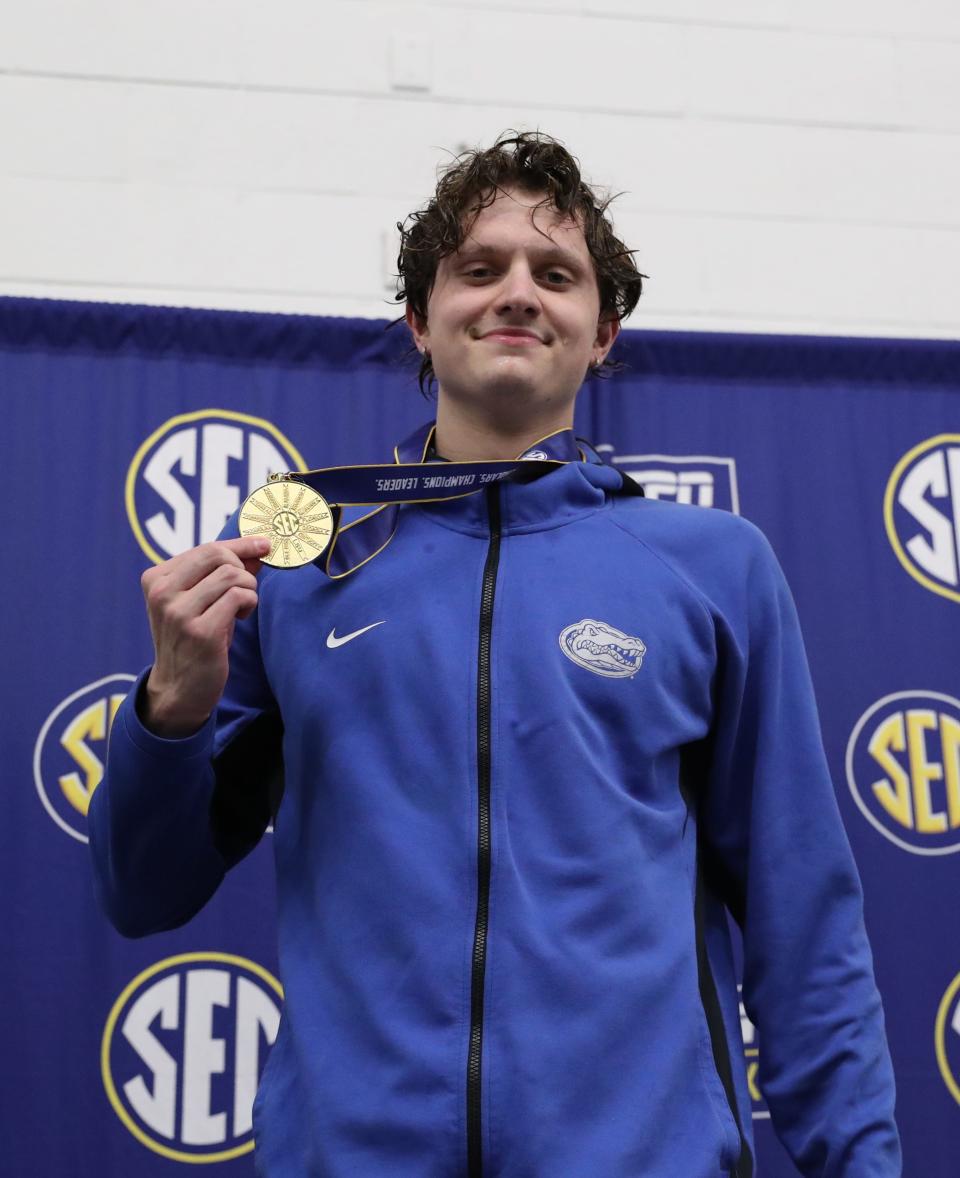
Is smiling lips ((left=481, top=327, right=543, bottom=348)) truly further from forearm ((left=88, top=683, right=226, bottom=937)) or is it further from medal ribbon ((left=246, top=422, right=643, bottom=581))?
forearm ((left=88, top=683, right=226, bottom=937))

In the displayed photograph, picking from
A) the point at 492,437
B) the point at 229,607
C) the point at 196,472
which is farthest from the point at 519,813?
the point at 196,472

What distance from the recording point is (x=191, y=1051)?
1.96m

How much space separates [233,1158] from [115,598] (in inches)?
35.0

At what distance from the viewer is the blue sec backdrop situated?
1936mm

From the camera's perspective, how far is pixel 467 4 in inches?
98.2

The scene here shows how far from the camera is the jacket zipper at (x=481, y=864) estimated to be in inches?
35.1

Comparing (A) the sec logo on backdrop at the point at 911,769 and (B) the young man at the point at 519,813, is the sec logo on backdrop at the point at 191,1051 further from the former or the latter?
(A) the sec logo on backdrop at the point at 911,769

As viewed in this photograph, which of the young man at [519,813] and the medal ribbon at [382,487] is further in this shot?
the medal ribbon at [382,487]

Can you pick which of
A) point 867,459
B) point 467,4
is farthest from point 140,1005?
point 467,4

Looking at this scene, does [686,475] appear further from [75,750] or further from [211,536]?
[75,750]

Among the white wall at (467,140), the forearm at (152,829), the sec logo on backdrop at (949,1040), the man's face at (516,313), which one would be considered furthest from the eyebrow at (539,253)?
the sec logo on backdrop at (949,1040)

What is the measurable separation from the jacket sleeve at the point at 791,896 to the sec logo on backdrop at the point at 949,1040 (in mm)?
1118

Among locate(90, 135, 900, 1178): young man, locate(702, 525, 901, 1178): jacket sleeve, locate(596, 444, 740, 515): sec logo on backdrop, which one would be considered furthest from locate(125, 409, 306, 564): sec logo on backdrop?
locate(702, 525, 901, 1178): jacket sleeve

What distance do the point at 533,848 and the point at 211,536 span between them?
1322mm
